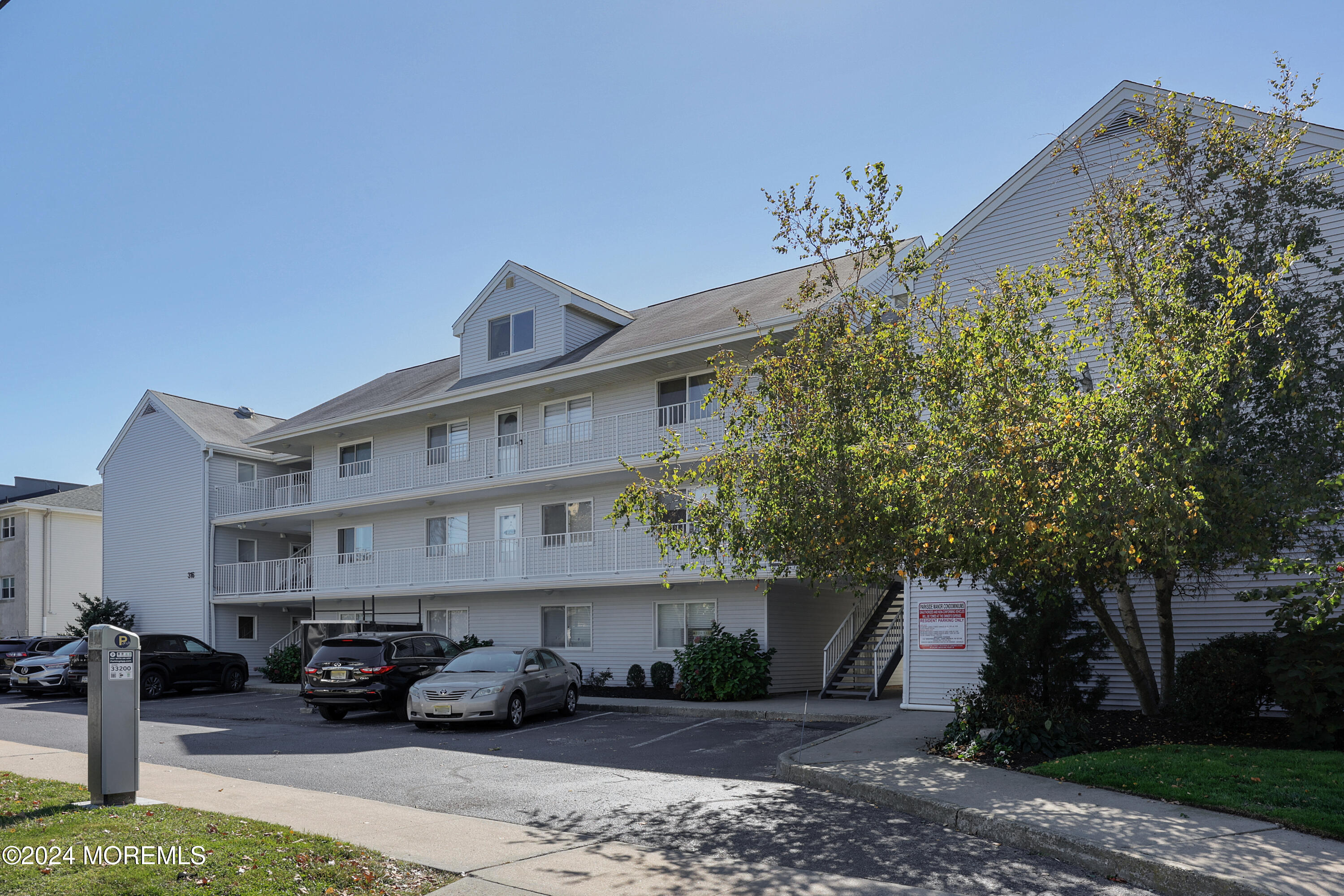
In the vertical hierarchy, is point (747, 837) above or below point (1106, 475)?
below

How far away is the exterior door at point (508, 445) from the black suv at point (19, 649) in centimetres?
1222

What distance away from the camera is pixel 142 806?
878 centimetres

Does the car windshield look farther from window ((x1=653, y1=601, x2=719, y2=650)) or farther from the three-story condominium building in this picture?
window ((x1=653, y1=601, x2=719, y2=650))

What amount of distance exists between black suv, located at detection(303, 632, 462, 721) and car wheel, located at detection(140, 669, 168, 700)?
874 cm

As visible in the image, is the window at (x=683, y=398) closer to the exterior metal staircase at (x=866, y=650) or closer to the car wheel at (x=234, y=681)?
the exterior metal staircase at (x=866, y=650)

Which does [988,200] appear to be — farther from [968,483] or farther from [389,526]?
[389,526]

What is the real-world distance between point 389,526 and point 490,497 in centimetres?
434

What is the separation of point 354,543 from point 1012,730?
24101mm

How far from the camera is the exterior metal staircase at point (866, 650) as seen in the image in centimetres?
2128

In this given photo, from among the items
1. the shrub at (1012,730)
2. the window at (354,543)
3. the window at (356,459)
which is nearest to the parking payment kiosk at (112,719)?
the shrub at (1012,730)

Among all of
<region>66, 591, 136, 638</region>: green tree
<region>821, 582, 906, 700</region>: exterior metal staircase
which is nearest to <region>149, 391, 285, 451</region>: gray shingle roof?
<region>66, 591, 136, 638</region>: green tree

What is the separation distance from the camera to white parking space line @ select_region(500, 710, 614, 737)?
16.3 metres

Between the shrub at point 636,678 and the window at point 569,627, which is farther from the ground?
the window at point 569,627

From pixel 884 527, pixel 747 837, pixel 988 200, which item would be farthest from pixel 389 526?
pixel 747 837
